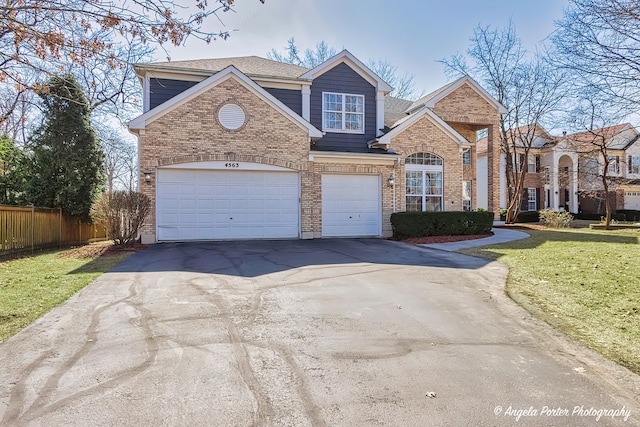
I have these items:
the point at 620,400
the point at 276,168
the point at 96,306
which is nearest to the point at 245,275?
the point at 96,306

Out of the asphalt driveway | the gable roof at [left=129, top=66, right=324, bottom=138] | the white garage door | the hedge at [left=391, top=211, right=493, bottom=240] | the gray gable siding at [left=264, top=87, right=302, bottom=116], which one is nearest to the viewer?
the asphalt driveway

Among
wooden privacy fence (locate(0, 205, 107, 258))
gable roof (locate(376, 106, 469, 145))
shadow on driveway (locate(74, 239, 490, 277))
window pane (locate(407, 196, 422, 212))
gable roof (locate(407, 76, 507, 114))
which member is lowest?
shadow on driveway (locate(74, 239, 490, 277))

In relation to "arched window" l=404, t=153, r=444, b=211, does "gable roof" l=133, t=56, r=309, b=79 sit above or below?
above

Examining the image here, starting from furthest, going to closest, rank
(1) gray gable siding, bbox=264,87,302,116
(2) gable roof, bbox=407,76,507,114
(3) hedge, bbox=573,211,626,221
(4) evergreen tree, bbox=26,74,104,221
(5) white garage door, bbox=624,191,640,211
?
(5) white garage door, bbox=624,191,640,211, (3) hedge, bbox=573,211,626,221, (2) gable roof, bbox=407,76,507,114, (1) gray gable siding, bbox=264,87,302,116, (4) evergreen tree, bbox=26,74,104,221

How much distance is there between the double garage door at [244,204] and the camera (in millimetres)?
13820

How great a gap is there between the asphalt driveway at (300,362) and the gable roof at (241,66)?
1126 cm

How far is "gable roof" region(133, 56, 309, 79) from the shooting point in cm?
1595

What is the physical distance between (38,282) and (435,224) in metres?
12.4

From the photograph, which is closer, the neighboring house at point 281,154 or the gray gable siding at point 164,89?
the neighboring house at point 281,154

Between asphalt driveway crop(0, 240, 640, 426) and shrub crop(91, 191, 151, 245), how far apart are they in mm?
5667

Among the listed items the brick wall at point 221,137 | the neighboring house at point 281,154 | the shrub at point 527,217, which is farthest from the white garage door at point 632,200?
the brick wall at point 221,137

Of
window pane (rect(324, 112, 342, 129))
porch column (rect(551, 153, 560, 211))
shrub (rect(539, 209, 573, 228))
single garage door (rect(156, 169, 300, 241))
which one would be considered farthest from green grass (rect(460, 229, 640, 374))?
porch column (rect(551, 153, 560, 211))

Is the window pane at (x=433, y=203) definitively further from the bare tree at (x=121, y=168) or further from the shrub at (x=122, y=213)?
the bare tree at (x=121, y=168)

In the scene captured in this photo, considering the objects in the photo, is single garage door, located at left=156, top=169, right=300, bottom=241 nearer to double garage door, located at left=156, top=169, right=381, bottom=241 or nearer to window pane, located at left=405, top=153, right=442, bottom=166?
double garage door, located at left=156, top=169, right=381, bottom=241
